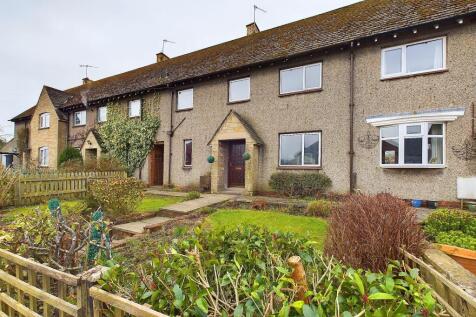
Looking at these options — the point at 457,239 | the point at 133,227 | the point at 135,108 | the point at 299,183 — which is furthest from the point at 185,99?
the point at 457,239

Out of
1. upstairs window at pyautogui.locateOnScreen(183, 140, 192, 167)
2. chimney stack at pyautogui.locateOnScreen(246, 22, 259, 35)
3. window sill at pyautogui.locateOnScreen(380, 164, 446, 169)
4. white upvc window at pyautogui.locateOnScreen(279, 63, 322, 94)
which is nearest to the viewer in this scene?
window sill at pyautogui.locateOnScreen(380, 164, 446, 169)

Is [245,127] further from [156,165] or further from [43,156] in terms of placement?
[43,156]

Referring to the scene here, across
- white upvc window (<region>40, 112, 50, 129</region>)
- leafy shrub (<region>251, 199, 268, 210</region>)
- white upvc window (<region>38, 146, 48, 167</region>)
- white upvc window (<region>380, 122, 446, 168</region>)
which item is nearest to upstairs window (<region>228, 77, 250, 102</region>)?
leafy shrub (<region>251, 199, 268, 210</region>)

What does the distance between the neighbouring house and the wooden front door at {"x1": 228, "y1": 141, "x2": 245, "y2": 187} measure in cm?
6

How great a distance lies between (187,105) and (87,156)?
371 inches

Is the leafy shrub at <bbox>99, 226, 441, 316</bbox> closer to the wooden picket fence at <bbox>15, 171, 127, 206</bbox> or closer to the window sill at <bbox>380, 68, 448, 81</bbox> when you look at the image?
the window sill at <bbox>380, 68, 448, 81</bbox>

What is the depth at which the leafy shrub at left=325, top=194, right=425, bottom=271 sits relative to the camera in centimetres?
324

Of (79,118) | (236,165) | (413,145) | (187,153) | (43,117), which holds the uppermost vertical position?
(43,117)

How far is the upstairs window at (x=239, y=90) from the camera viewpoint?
45.5 ft

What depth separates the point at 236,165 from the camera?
14.5 metres

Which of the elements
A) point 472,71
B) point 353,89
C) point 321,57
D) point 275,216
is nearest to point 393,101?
point 353,89

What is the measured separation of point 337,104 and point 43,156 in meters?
24.4

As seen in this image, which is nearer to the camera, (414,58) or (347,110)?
(414,58)

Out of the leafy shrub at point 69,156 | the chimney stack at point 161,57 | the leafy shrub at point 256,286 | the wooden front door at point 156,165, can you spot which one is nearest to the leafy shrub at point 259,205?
the leafy shrub at point 256,286
